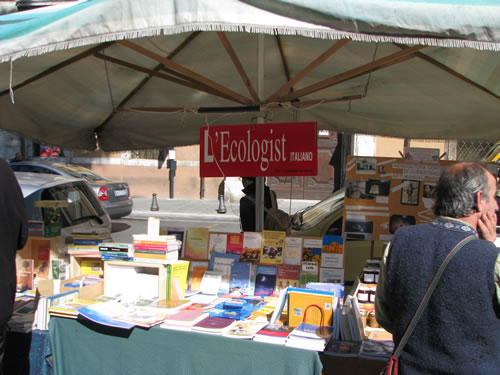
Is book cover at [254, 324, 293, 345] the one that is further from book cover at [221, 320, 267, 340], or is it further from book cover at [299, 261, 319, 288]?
book cover at [299, 261, 319, 288]

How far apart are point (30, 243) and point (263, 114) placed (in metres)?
2.29

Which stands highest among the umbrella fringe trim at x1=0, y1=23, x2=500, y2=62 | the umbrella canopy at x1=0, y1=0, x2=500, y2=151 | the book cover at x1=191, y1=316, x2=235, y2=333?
the umbrella canopy at x1=0, y1=0, x2=500, y2=151

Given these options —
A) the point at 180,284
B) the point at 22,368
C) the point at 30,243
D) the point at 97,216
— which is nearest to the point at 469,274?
the point at 180,284

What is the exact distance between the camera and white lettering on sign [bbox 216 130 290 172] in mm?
3646

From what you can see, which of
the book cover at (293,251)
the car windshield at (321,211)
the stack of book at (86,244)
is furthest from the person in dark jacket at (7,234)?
the car windshield at (321,211)

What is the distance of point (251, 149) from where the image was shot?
12.2ft

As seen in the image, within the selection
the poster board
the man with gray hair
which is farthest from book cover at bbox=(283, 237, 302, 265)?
the man with gray hair

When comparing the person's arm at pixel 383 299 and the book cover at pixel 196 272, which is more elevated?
the person's arm at pixel 383 299

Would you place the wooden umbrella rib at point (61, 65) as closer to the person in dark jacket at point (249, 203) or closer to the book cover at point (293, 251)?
the person in dark jacket at point (249, 203)

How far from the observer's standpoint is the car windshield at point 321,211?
5785mm

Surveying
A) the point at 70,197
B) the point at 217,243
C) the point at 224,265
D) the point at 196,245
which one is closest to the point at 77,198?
the point at 70,197

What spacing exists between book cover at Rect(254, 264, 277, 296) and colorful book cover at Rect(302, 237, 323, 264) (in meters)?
0.26

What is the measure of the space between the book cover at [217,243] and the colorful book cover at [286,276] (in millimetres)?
480

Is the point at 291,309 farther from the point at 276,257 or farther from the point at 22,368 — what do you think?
the point at 22,368
